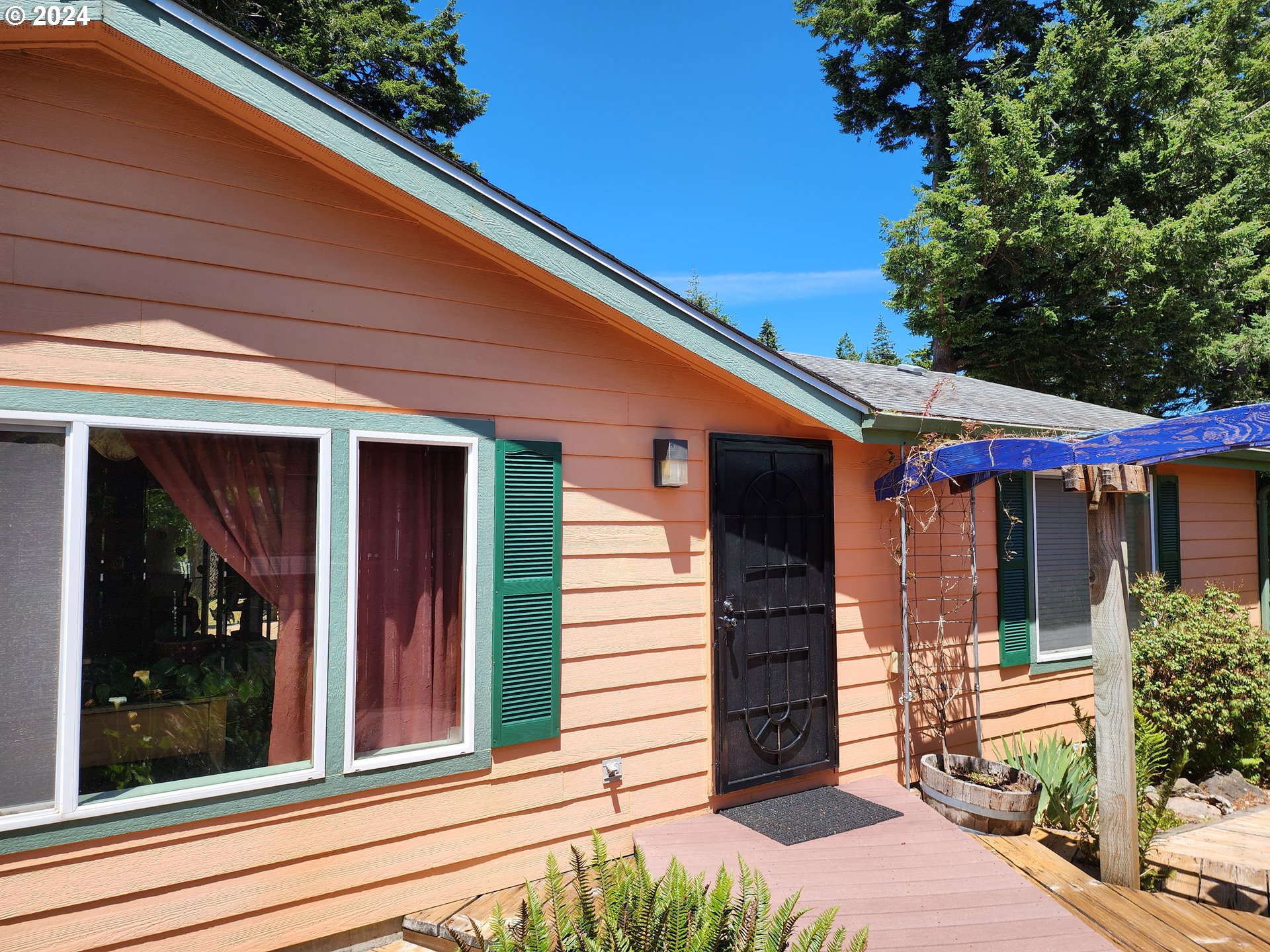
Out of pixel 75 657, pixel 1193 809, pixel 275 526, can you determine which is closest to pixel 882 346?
pixel 1193 809

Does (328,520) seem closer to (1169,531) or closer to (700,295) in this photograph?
(1169,531)

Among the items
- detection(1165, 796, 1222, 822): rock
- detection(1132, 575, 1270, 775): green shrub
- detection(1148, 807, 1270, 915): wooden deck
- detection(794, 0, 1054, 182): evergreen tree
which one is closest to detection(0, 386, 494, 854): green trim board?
detection(1148, 807, 1270, 915): wooden deck

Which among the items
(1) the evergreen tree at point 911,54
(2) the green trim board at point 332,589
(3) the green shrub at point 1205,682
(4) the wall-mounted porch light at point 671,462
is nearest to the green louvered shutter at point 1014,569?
(3) the green shrub at point 1205,682

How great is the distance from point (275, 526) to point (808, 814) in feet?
9.83

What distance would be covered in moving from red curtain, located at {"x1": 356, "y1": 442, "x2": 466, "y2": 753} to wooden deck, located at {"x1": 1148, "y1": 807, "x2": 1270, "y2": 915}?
3718 mm

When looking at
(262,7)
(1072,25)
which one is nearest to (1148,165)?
(1072,25)

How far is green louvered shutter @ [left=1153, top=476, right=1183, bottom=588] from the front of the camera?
6.70 meters

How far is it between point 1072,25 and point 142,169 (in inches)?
697

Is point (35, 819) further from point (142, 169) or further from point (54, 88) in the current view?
point (54, 88)

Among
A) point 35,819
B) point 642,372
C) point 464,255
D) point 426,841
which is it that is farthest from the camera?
point 642,372

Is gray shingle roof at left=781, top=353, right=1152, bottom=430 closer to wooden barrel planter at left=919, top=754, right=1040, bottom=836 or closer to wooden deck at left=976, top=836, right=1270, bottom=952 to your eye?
wooden barrel planter at left=919, top=754, right=1040, bottom=836

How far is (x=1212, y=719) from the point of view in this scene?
517cm

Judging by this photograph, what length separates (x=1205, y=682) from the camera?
5195 mm

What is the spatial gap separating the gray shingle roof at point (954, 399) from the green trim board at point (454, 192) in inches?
12.3
